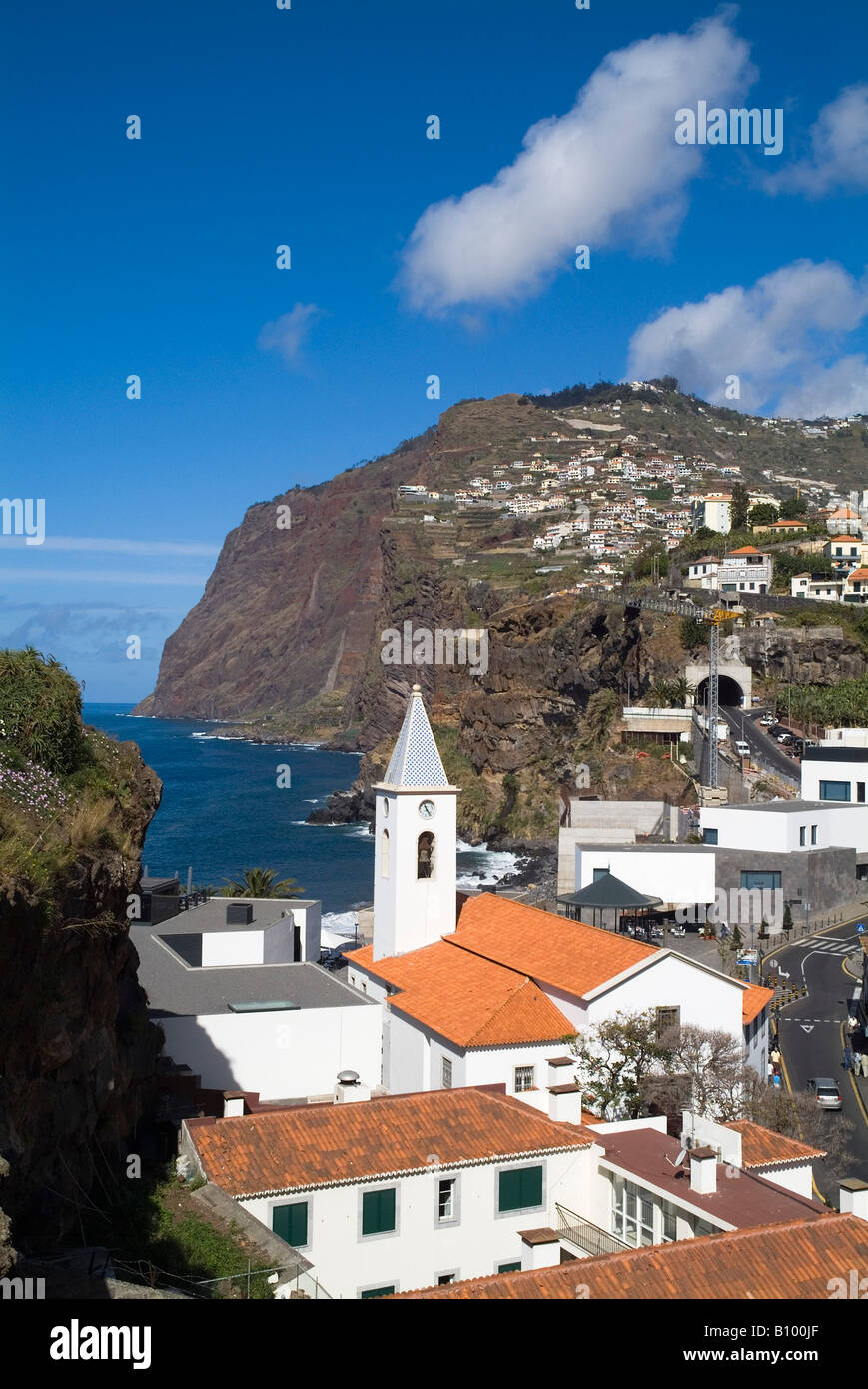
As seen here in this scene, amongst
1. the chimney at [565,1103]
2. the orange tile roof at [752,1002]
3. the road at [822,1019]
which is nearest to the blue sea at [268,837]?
the road at [822,1019]

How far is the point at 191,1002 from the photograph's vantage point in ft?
73.8

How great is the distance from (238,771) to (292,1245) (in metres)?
133

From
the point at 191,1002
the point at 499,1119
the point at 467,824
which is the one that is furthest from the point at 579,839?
the point at 467,824

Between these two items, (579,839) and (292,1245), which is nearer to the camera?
(292,1245)

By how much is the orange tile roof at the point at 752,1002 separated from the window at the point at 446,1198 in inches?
394

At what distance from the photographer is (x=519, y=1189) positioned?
52.8ft

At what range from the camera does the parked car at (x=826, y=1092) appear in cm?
2442

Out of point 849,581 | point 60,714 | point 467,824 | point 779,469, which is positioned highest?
point 779,469

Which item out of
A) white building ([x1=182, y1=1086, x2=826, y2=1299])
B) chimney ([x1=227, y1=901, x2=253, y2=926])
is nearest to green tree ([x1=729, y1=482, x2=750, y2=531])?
chimney ([x1=227, y1=901, x2=253, y2=926])

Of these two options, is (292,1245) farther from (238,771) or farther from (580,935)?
(238,771)

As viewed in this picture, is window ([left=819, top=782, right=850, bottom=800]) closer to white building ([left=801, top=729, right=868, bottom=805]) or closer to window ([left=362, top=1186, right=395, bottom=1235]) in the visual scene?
white building ([left=801, top=729, right=868, bottom=805])

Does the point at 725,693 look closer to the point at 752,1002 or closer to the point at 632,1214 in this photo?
the point at 752,1002

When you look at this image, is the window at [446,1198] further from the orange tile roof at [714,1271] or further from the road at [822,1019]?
the road at [822,1019]

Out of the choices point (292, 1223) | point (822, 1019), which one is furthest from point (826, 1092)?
point (292, 1223)
